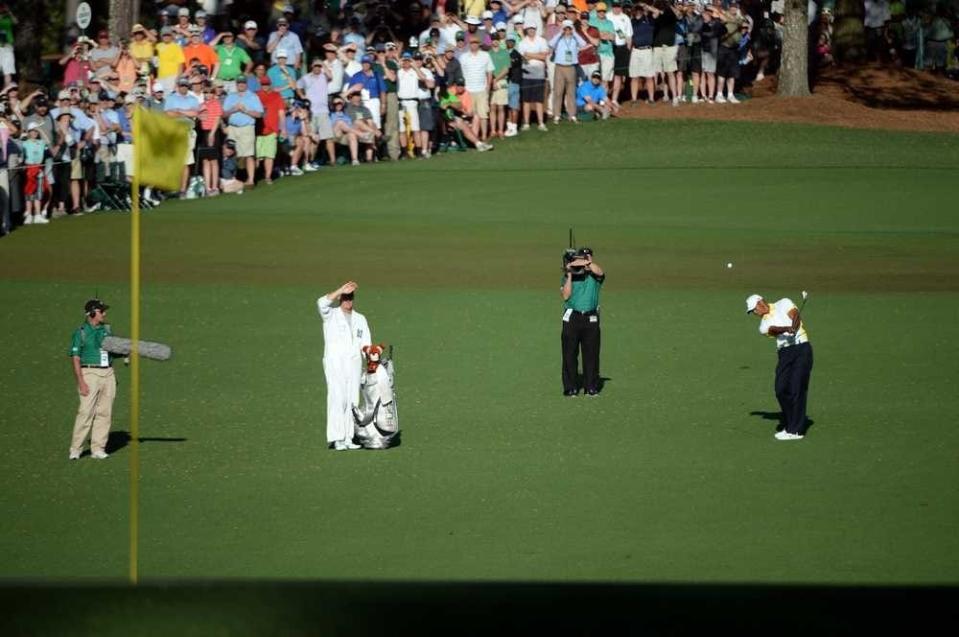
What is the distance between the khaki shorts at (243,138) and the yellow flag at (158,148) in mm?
21220

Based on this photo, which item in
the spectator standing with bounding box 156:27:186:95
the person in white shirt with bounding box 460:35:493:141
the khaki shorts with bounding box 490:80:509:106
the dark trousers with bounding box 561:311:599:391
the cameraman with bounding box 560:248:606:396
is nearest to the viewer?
the cameraman with bounding box 560:248:606:396

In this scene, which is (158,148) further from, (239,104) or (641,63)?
(641,63)

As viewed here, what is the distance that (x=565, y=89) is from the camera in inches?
1668

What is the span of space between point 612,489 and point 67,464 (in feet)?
19.2

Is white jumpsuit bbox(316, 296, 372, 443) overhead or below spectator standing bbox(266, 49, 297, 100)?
below

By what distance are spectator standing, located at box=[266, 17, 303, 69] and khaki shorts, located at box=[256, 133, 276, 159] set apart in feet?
8.55

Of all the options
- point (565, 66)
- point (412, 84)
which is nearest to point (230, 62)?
point (412, 84)

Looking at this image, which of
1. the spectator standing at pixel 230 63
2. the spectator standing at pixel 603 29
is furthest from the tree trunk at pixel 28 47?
the spectator standing at pixel 603 29

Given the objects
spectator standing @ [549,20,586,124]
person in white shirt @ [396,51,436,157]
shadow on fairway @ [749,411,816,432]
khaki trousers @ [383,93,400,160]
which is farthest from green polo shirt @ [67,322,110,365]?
spectator standing @ [549,20,586,124]

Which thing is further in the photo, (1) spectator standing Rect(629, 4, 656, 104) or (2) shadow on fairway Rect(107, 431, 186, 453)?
(1) spectator standing Rect(629, 4, 656, 104)

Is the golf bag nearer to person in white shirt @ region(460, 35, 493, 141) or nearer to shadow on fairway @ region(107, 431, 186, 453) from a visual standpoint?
shadow on fairway @ region(107, 431, 186, 453)

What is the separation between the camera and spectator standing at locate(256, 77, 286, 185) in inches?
1412

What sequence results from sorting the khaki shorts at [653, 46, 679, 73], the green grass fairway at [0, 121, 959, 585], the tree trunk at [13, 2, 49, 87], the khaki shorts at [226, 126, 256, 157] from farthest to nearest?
the khaki shorts at [653, 46, 679, 73] < the tree trunk at [13, 2, 49, 87] < the khaki shorts at [226, 126, 256, 157] < the green grass fairway at [0, 121, 959, 585]

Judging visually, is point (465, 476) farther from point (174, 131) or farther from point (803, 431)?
point (174, 131)
